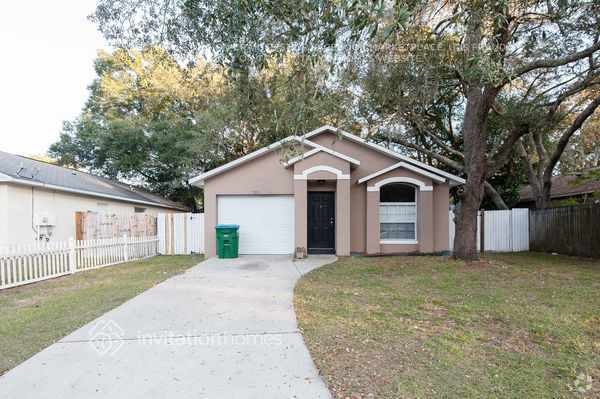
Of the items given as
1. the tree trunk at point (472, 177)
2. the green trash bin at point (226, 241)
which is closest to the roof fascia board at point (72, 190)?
the green trash bin at point (226, 241)

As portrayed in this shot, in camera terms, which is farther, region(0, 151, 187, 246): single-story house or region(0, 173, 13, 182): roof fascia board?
region(0, 151, 187, 246): single-story house

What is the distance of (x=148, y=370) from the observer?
3.21m

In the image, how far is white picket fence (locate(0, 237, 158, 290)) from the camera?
7.05 m

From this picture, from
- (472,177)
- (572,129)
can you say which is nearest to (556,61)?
(472,177)

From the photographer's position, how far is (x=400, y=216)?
447 inches

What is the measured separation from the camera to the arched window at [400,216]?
37.1ft

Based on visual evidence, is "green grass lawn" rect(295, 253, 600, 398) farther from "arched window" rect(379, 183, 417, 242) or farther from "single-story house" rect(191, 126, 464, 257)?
"arched window" rect(379, 183, 417, 242)

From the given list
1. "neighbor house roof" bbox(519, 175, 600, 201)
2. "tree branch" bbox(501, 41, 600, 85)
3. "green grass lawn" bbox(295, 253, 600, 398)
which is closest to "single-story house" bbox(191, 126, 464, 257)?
"green grass lawn" bbox(295, 253, 600, 398)

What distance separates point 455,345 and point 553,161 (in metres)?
12.2

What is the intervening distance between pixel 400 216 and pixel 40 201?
1185 cm

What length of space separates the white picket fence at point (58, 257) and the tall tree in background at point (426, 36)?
5137 millimetres
